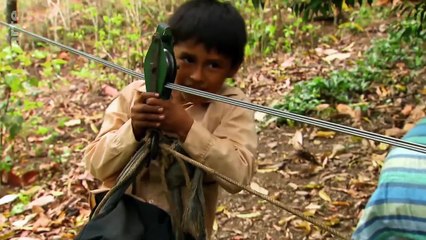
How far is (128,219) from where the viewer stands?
4.20 ft

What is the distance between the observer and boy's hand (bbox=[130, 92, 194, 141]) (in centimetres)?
119

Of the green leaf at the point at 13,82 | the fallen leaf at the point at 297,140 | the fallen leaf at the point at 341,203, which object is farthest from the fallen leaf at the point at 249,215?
the green leaf at the point at 13,82

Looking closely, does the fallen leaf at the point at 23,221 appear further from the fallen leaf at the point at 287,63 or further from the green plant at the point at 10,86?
the fallen leaf at the point at 287,63

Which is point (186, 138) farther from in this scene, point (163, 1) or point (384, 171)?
point (163, 1)

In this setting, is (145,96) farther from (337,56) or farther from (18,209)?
(337,56)

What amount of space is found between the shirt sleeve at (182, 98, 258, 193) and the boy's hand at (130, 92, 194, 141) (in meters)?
0.03

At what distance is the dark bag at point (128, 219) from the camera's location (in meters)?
1.23

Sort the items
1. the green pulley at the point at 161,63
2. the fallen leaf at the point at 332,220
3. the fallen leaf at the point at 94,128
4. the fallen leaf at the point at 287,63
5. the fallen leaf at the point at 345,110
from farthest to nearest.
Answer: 1. the fallen leaf at the point at 287,63
2. the fallen leaf at the point at 94,128
3. the fallen leaf at the point at 345,110
4. the fallen leaf at the point at 332,220
5. the green pulley at the point at 161,63

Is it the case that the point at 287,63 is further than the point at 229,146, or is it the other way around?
the point at 287,63

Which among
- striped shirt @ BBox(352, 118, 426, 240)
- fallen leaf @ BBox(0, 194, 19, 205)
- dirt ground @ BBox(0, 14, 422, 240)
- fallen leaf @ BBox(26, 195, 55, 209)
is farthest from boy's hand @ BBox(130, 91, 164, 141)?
fallen leaf @ BBox(0, 194, 19, 205)

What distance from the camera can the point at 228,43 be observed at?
1371mm

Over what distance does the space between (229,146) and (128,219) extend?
270mm

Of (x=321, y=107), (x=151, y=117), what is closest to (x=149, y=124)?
(x=151, y=117)

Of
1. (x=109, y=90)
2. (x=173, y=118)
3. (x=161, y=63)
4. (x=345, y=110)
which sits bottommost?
(x=109, y=90)
